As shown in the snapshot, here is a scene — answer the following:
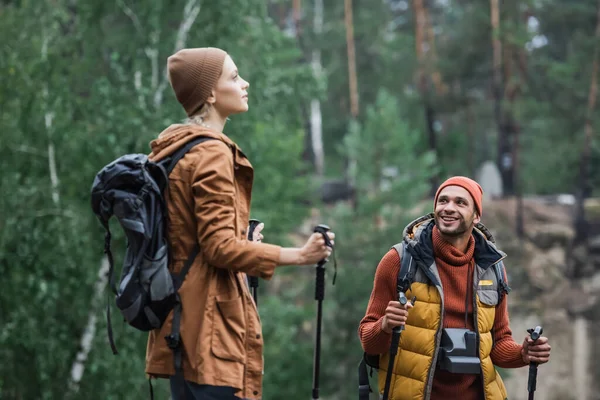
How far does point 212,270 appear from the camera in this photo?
319 centimetres

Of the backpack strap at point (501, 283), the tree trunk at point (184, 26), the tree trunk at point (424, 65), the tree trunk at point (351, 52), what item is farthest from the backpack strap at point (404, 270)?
the tree trunk at point (351, 52)

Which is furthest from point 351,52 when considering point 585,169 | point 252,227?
point 252,227

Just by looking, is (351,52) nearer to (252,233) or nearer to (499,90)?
(499,90)

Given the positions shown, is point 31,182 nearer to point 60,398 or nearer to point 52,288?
point 52,288

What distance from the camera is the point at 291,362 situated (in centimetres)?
2402

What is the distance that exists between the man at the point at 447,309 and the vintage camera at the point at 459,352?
0.03ft

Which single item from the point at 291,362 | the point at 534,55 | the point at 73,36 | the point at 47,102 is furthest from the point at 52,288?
the point at 534,55

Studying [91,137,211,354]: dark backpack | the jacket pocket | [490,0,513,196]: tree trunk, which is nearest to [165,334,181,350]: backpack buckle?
[91,137,211,354]: dark backpack

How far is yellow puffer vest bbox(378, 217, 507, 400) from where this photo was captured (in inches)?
160

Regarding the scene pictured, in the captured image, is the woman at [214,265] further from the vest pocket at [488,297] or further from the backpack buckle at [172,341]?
the vest pocket at [488,297]

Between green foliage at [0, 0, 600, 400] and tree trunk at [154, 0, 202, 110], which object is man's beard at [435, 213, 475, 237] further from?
tree trunk at [154, 0, 202, 110]

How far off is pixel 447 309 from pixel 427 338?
0.53ft

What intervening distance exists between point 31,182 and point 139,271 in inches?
368

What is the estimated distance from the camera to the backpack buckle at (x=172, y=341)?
123 inches
